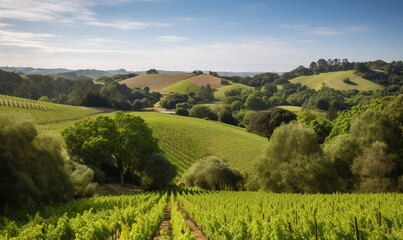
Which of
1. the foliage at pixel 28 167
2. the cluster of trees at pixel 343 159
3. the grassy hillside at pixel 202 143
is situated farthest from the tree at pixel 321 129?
the foliage at pixel 28 167

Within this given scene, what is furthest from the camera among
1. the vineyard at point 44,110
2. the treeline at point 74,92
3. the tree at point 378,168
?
the treeline at point 74,92

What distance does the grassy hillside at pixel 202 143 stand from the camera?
71625 millimetres

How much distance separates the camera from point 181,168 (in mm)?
67000

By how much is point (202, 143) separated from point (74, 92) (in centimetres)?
8731

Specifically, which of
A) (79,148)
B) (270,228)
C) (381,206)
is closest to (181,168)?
(79,148)

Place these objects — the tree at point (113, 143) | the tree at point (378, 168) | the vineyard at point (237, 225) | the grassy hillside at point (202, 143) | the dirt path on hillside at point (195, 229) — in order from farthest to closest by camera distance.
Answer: the grassy hillside at point (202, 143), the tree at point (113, 143), the tree at point (378, 168), the dirt path on hillside at point (195, 229), the vineyard at point (237, 225)

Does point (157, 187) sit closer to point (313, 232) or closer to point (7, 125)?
point (7, 125)

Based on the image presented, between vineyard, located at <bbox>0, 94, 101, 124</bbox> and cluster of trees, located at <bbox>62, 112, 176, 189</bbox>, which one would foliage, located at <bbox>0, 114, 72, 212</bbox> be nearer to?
cluster of trees, located at <bbox>62, 112, 176, 189</bbox>

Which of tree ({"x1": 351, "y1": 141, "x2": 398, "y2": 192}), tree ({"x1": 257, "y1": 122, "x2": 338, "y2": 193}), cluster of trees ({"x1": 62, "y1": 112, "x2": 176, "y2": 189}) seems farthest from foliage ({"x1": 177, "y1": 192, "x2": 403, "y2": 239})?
cluster of trees ({"x1": 62, "y1": 112, "x2": 176, "y2": 189})

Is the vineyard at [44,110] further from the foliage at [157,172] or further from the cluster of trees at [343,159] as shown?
the cluster of trees at [343,159]

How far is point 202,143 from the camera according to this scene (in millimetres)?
80750

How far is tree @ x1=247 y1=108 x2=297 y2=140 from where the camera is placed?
89.7 meters

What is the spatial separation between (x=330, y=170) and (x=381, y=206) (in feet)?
62.8

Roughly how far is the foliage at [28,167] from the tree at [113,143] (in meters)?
15.8
